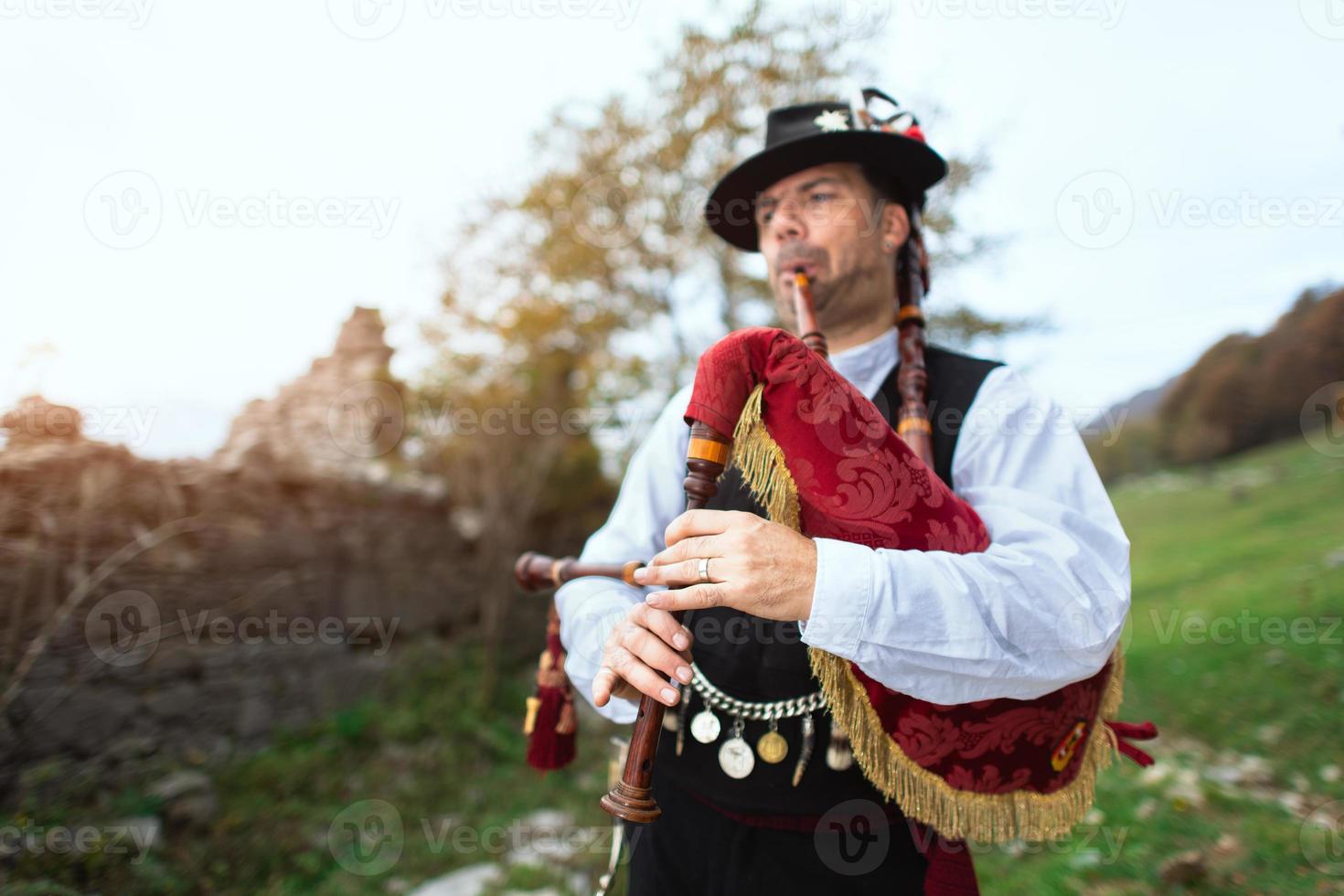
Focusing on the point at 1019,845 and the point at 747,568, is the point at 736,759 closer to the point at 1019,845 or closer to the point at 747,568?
the point at 747,568

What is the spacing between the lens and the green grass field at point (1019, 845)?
10.9 ft

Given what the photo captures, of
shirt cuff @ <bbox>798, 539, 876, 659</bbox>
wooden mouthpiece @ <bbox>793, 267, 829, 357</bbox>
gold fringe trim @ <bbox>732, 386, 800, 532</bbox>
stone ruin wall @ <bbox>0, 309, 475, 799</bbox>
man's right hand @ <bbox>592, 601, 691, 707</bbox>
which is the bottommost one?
stone ruin wall @ <bbox>0, 309, 475, 799</bbox>

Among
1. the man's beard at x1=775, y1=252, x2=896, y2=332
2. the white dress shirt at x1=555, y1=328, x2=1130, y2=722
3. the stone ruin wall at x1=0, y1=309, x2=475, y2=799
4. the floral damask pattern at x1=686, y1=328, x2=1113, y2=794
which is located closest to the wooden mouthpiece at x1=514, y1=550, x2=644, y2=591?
the white dress shirt at x1=555, y1=328, x2=1130, y2=722

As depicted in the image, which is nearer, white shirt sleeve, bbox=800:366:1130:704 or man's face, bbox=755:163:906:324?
white shirt sleeve, bbox=800:366:1130:704

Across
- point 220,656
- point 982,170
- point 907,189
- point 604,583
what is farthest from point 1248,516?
point 220,656

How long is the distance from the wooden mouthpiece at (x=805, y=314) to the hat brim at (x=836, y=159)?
0.35 m

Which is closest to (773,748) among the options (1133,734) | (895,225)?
(1133,734)

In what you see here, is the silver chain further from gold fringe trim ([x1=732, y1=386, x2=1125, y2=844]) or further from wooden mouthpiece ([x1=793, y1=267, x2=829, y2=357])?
wooden mouthpiece ([x1=793, y1=267, x2=829, y2=357])

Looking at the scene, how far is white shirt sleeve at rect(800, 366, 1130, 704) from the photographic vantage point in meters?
1.09

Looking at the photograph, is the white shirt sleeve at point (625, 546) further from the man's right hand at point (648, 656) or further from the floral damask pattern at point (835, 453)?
the floral damask pattern at point (835, 453)

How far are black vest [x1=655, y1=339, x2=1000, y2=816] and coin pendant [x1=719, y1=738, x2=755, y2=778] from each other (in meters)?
0.01

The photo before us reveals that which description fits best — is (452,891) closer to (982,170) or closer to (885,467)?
(885,467)

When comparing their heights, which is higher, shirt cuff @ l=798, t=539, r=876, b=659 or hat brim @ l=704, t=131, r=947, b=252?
hat brim @ l=704, t=131, r=947, b=252

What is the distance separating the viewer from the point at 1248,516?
35.2 feet
